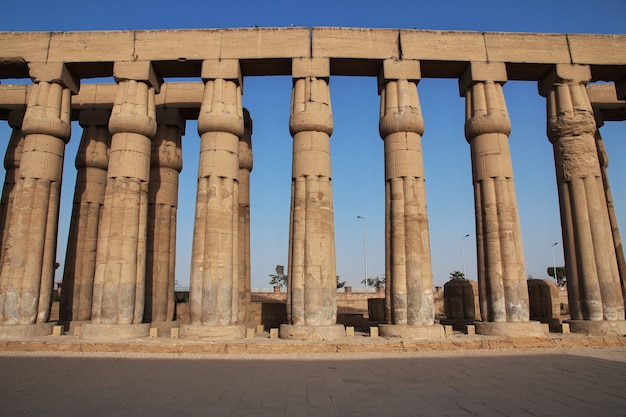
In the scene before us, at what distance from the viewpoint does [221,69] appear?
14.8 meters

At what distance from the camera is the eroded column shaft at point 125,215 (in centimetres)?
1336

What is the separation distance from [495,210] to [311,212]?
20.0 feet

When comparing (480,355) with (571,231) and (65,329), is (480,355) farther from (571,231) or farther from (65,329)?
(65,329)

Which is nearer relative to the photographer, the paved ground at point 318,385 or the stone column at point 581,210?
the paved ground at point 318,385

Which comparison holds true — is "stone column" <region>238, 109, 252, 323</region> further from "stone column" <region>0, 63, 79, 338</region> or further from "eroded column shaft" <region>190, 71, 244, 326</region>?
"stone column" <region>0, 63, 79, 338</region>

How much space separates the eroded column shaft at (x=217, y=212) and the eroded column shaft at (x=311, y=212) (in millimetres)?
1939

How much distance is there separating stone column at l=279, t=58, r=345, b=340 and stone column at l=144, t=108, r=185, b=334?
6.47m

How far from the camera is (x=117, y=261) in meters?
13.5

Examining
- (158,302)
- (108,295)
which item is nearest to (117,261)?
(108,295)

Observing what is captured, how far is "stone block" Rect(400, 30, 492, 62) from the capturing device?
15062 mm

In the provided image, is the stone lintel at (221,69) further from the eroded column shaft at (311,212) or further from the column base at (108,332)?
the column base at (108,332)

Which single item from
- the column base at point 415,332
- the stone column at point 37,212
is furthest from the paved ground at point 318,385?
the stone column at point 37,212

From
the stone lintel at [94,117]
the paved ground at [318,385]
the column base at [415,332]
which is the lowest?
the paved ground at [318,385]

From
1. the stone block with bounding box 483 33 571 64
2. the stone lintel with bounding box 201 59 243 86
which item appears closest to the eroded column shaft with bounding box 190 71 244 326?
the stone lintel with bounding box 201 59 243 86
